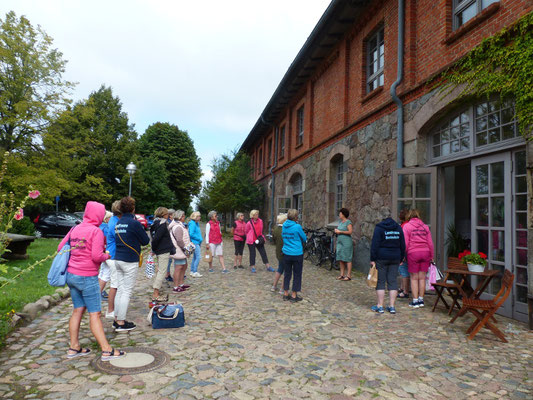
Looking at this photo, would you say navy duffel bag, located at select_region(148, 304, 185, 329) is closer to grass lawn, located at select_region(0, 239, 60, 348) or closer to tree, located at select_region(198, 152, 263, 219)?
grass lawn, located at select_region(0, 239, 60, 348)

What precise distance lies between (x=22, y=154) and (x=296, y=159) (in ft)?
37.9

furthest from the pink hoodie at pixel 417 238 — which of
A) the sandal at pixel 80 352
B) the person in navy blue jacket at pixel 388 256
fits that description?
the sandal at pixel 80 352

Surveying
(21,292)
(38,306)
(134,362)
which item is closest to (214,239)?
(21,292)

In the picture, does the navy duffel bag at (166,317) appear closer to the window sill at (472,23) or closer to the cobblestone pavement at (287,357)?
the cobblestone pavement at (287,357)

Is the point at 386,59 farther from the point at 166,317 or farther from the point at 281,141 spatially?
the point at 281,141

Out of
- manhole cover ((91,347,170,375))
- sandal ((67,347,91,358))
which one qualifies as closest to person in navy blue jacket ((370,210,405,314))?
manhole cover ((91,347,170,375))

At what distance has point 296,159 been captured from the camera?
1661 centimetres

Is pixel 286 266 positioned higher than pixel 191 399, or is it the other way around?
pixel 286 266

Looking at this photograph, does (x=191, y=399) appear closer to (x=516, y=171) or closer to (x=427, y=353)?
(x=427, y=353)

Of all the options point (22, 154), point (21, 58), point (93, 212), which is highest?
point (21, 58)

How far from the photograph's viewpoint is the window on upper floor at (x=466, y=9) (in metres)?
6.41

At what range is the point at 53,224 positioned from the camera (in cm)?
1766

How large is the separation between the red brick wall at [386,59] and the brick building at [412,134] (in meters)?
0.03

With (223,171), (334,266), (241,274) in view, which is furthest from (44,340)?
(223,171)
